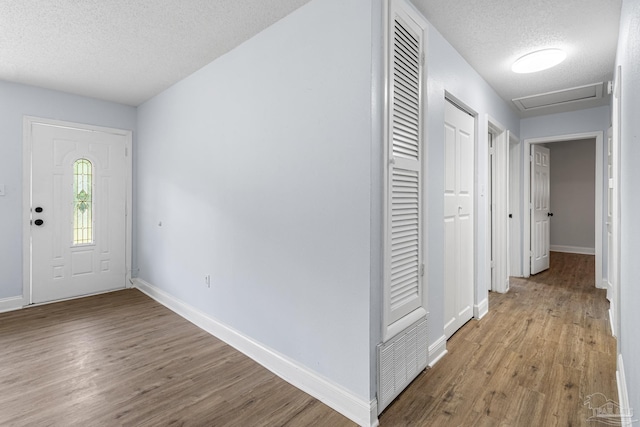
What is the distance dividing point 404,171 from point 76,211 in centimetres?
398

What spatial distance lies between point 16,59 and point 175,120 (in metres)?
1.35

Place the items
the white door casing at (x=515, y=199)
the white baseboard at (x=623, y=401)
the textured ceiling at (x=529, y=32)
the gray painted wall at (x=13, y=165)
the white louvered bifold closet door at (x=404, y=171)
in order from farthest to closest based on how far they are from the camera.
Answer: the white door casing at (x=515, y=199) → the gray painted wall at (x=13, y=165) → the textured ceiling at (x=529, y=32) → the white louvered bifold closet door at (x=404, y=171) → the white baseboard at (x=623, y=401)

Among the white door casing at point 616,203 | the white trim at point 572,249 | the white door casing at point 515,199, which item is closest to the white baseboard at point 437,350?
the white door casing at point 616,203

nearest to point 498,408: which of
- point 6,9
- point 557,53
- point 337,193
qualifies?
point 337,193

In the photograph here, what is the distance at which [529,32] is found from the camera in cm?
235

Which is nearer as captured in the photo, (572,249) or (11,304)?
(11,304)

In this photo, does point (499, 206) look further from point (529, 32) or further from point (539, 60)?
point (529, 32)

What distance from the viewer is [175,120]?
11.1 ft

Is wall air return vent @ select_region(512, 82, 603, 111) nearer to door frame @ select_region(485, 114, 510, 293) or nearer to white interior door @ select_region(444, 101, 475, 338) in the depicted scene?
door frame @ select_region(485, 114, 510, 293)

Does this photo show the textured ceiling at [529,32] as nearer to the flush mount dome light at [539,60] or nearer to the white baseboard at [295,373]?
the flush mount dome light at [539,60]

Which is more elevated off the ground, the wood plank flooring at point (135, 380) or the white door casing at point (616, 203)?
the white door casing at point (616, 203)

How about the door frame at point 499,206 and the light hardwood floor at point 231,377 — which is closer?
the light hardwood floor at point 231,377

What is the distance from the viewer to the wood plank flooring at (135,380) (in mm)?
1748

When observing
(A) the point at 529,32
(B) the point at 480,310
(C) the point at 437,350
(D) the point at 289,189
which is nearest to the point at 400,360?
(C) the point at 437,350
